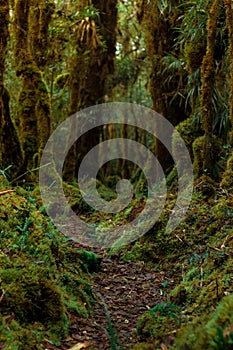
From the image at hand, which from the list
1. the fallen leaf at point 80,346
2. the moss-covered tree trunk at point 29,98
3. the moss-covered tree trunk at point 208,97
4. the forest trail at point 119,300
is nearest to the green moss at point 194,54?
the moss-covered tree trunk at point 208,97

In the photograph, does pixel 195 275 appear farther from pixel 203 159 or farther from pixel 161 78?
pixel 161 78

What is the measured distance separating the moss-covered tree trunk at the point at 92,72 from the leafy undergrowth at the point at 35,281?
7080 mm

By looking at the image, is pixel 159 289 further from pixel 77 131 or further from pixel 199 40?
pixel 77 131

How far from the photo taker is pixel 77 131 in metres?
12.5

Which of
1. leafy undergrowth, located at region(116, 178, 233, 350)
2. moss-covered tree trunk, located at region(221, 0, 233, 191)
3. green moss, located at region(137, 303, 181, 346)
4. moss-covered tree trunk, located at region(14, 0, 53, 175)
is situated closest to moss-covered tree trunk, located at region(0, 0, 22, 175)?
moss-covered tree trunk, located at region(14, 0, 53, 175)

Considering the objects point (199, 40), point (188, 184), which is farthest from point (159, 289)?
point (199, 40)

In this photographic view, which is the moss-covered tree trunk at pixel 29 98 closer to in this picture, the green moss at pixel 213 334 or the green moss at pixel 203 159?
the green moss at pixel 203 159

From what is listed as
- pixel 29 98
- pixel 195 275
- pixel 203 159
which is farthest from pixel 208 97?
pixel 29 98

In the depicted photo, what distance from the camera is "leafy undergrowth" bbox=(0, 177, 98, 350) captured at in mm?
Answer: 2809

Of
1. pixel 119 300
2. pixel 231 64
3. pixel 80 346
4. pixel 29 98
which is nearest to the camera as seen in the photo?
pixel 80 346

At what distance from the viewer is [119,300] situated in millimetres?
4297

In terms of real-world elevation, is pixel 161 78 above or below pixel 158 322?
above

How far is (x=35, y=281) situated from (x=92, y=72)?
10.3 meters

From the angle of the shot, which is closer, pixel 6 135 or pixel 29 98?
pixel 6 135
